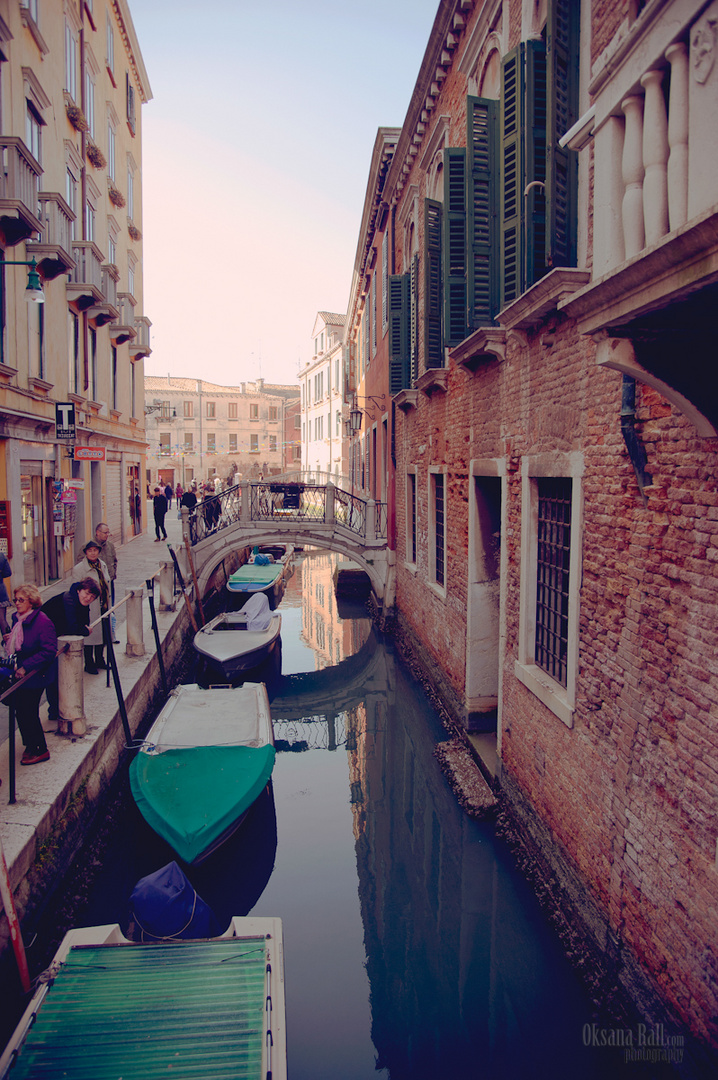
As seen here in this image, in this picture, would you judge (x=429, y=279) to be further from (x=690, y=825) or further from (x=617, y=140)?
(x=690, y=825)

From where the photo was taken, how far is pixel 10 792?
463 cm

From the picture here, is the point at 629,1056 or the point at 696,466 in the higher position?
the point at 696,466

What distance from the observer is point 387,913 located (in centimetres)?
526

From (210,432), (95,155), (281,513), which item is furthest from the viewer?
(210,432)

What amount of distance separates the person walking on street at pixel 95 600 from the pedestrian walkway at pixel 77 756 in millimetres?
199

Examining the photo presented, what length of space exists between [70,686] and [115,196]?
53.6 ft

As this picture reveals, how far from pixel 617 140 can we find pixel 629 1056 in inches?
163

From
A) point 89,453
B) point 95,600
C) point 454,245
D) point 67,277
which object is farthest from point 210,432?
point 454,245

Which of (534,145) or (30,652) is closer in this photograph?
(534,145)

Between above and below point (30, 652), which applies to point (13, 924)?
below

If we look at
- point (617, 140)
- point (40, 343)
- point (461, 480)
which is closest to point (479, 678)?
point (461, 480)

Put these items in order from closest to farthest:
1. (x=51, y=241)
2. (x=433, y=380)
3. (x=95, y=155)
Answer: (x=433, y=380)
(x=51, y=241)
(x=95, y=155)

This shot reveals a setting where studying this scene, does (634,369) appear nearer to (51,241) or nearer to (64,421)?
(64,421)

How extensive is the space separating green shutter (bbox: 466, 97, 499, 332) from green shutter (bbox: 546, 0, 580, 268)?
123cm
